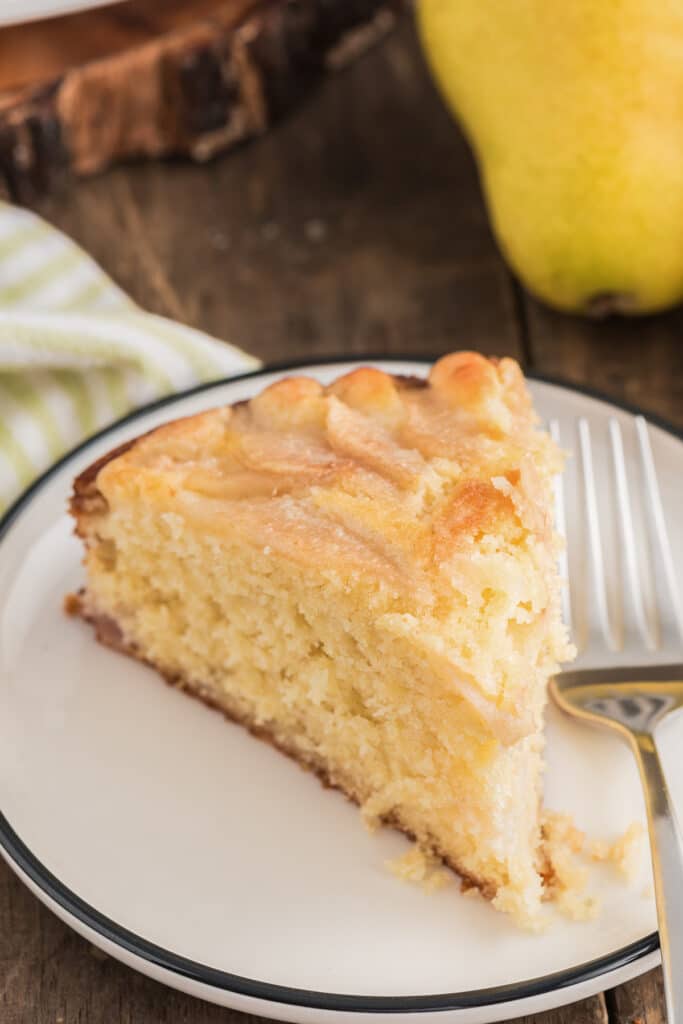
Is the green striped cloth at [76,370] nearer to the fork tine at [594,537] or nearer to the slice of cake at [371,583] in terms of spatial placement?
the slice of cake at [371,583]

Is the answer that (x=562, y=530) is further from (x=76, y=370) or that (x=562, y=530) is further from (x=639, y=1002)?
(x=76, y=370)

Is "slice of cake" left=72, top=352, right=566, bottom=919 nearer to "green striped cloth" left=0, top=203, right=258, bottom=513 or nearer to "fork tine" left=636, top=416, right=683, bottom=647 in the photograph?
"fork tine" left=636, top=416, right=683, bottom=647

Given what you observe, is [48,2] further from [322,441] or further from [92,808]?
[92,808]

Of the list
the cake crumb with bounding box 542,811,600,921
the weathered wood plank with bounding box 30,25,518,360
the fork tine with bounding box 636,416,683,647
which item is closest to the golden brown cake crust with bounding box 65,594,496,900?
the cake crumb with bounding box 542,811,600,921

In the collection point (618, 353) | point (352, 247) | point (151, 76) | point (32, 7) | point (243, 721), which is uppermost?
point (32, 7)

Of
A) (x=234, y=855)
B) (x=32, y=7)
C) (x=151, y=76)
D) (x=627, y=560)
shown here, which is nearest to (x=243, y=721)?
(x=234, y=855)

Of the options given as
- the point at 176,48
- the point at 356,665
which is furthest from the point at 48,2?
the point at 356,665

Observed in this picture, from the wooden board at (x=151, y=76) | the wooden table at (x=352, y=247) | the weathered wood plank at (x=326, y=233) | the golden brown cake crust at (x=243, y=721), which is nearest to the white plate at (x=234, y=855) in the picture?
the golden brown cake crust at (x=243, y=721)
